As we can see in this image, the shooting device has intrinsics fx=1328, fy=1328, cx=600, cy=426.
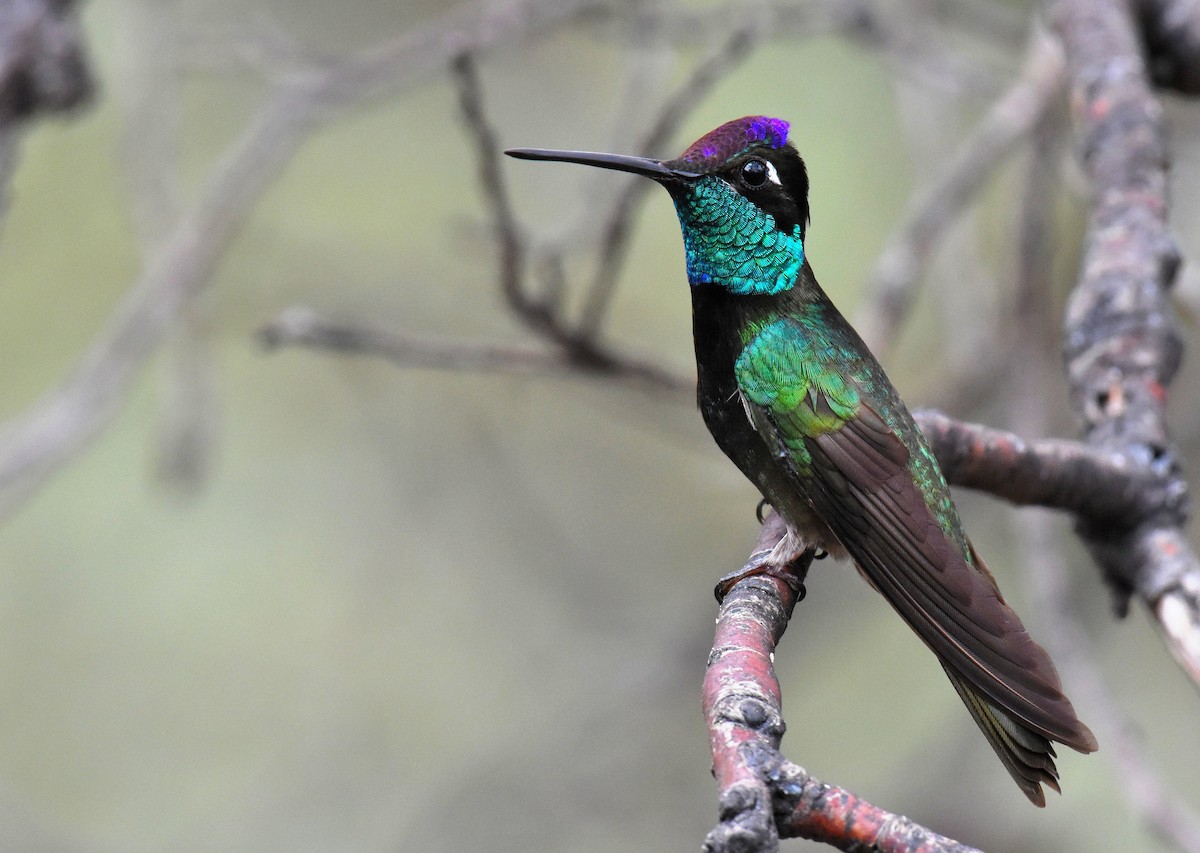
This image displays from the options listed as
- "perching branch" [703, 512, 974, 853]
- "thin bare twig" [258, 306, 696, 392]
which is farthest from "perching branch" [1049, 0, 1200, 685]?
"thin bare twig" [258, 306, 696, 392]

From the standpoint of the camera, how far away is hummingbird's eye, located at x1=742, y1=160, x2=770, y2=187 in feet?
7.77

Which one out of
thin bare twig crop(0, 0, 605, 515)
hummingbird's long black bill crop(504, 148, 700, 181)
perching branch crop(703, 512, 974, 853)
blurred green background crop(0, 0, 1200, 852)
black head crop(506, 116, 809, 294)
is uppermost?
hummingbird's long black bill crop(504, 148, 700, 181)

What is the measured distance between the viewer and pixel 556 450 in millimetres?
6781

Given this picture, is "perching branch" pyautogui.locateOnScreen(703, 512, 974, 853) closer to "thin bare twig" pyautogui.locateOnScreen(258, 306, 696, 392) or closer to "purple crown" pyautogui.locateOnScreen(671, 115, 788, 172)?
"purple crown" pyautogui.locateOnScreen(671, 115, 788, 172)

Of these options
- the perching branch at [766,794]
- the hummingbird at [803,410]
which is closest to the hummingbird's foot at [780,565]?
the hummingbird at [803,410]

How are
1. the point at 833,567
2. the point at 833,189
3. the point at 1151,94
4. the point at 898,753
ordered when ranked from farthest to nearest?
the point at 833,189, the point at 898,753, the point at 833,567, the point at 1151,94

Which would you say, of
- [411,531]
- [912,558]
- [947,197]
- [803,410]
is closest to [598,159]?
[803,410]

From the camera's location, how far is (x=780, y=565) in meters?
2.04

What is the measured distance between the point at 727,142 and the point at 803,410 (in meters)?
0.49

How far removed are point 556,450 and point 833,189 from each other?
191 cm

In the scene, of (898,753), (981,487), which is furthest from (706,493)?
(981,487)

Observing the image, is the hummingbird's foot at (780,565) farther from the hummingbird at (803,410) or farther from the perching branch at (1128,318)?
the perching branch at (1128,318)

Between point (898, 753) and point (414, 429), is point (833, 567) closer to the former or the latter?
point (898, 753)

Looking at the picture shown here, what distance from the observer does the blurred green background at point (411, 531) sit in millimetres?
4996
